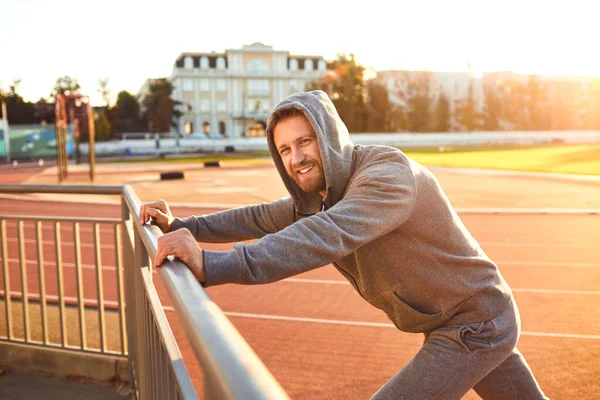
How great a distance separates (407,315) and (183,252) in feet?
3.28

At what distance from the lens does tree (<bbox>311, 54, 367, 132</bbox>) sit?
7725 cm

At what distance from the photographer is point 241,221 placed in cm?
281

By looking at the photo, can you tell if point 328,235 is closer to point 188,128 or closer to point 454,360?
point 454,360

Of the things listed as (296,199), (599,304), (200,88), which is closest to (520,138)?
(200,88)

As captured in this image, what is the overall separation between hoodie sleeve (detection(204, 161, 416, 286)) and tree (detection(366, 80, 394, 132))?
7996cm

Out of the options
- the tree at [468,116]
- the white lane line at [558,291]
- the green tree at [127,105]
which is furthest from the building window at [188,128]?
the white lane line at [558,291]

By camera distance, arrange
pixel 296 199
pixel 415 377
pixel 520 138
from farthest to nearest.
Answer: pixel 520 138 → pixel 296 199 → pixel 415 377

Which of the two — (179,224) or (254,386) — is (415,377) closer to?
(179,224)

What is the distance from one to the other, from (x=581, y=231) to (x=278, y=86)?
83.8 m

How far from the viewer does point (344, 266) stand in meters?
2.43

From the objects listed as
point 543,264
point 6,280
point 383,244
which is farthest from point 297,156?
point 543,264

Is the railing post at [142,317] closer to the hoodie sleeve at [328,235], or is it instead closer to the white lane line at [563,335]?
the hoodie sleeve at [328,235]

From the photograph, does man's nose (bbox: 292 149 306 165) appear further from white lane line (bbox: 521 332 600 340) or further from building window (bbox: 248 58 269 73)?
building window (bbox: 248 58 269 73)

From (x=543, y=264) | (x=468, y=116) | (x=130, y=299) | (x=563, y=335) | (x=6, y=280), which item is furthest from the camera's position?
(x=468, y=116)
